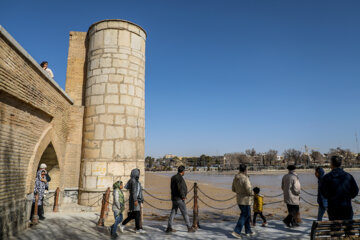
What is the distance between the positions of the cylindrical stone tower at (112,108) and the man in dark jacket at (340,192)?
580 centimetres

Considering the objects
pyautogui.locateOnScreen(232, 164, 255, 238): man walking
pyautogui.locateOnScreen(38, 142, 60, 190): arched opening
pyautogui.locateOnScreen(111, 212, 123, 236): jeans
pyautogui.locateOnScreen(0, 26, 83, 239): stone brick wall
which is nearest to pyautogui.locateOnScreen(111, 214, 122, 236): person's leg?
pyautogui.locateOnScreen(111, 212, 123, 236): jeans

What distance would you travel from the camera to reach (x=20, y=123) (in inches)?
223

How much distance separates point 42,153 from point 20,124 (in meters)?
1.55

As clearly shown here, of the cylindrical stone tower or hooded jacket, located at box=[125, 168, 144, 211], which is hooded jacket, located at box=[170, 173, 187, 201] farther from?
the cylindrical stone tower

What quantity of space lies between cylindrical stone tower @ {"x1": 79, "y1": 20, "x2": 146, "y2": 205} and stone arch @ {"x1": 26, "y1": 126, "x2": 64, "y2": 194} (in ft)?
2.44

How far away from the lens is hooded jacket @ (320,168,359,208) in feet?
14.9

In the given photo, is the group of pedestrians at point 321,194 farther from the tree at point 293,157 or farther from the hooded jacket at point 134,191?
the tree at point 293,157

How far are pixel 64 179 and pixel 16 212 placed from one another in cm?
310

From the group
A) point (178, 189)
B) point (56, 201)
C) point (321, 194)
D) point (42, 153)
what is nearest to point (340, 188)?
point (321, 194)

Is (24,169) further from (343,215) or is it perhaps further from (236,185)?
(343,215)

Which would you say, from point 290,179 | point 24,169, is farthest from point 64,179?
point 290,179

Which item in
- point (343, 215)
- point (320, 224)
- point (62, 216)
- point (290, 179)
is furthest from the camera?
point (62, 216)

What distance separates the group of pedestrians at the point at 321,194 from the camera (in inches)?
179

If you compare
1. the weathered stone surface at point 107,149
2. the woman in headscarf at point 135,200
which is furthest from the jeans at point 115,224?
the weathered stone surface at point 107,149
